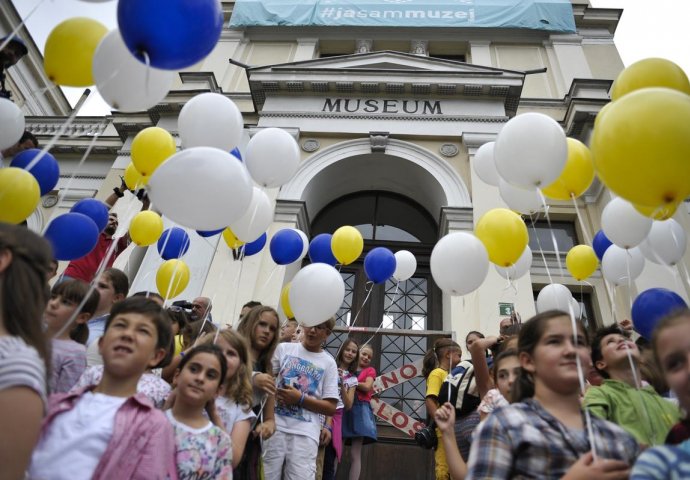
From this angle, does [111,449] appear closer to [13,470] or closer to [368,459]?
[13,470]

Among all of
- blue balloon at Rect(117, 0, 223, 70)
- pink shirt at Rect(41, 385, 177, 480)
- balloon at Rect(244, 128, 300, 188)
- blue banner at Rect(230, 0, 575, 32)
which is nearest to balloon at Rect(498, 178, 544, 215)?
balloon at Rect(244, 128, 300, 188)

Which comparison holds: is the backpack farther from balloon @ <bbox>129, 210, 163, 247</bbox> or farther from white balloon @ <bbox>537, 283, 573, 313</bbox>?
balloon @ <bbox>129, 210, 163, 247</bbox>

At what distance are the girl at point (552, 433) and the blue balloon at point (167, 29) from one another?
2401 mm

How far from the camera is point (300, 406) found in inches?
134

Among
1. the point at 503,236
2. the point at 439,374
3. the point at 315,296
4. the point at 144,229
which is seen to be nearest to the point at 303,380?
the point at 315,296

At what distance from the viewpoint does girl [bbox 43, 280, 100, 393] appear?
2363 millimetres

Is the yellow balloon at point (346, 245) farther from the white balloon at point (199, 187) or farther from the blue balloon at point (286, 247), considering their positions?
the white balloon at point (199, 187)

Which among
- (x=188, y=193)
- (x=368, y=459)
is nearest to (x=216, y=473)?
(x=188, y=193)

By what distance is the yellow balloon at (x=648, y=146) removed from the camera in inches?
74.7

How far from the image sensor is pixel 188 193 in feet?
9.01

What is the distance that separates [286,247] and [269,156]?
132 centimetres

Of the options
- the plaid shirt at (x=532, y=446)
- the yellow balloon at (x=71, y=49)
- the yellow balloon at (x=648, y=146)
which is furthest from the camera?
the yellow balloon at (x=71, y=49)

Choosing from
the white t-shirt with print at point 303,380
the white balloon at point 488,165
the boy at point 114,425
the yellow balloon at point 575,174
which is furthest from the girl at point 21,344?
the white balloon at point 488,165

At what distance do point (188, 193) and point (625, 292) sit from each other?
756 cm
